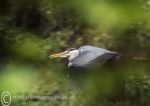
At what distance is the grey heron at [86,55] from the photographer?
282cm

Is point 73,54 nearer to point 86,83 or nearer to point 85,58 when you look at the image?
point 85,58

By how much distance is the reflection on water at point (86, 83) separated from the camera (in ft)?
9.34

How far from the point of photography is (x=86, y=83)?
2869 mm

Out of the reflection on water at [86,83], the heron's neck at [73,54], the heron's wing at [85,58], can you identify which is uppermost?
the heron's neck at [73,54]

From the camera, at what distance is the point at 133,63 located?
287 cm

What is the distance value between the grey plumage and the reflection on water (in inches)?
1.6

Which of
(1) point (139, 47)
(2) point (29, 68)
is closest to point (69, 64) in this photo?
(2) point (29, 68)

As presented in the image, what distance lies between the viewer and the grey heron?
2824mm

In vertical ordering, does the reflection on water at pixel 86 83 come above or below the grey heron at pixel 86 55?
below

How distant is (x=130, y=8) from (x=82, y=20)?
0.92 feet

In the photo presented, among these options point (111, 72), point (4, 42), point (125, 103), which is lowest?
point (125, 103)

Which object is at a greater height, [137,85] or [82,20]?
[82,20]

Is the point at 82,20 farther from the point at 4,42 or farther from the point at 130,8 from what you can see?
the point at 4,42

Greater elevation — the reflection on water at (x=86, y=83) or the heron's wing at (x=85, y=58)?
the heron's wing at (x=85, y=58)
